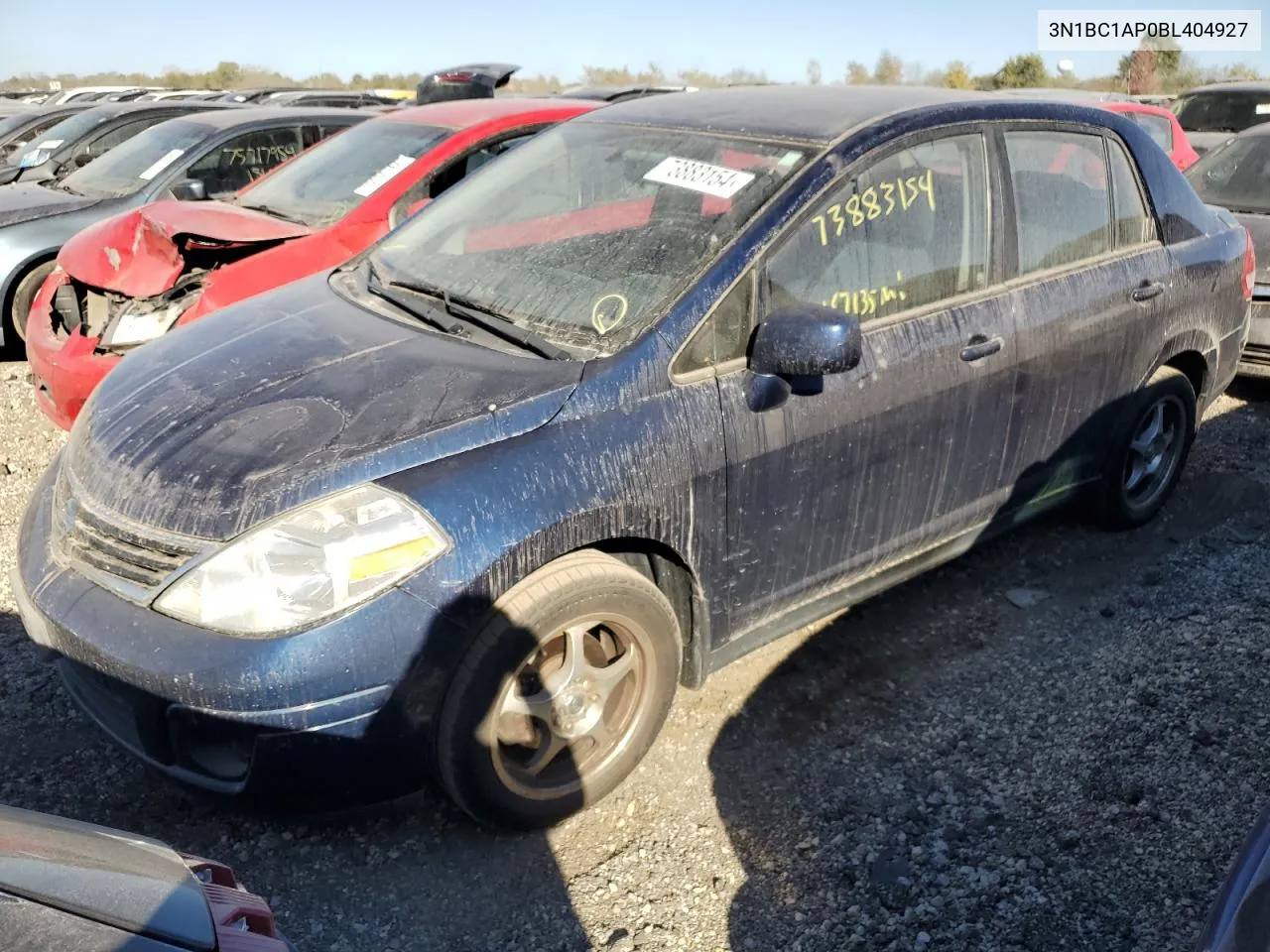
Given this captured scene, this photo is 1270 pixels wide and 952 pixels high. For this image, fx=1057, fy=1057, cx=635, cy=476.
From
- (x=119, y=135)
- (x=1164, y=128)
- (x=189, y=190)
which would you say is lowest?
(x=1164, y=128)

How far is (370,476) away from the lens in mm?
2369

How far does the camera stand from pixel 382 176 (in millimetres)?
5504

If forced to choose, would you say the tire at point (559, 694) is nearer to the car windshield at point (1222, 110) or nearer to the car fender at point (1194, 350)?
the car fender at point (1194, 350)

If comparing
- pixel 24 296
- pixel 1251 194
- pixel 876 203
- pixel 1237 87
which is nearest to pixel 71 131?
pixel 24 296

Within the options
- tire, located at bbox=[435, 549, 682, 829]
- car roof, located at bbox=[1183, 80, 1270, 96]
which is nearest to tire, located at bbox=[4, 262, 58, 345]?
tire, located at bbox=[435, 549, 682, 829]

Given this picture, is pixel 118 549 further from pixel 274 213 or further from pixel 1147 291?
pixel 274 213

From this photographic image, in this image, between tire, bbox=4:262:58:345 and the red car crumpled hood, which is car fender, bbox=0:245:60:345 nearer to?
tire, bbox=4:262:58:345

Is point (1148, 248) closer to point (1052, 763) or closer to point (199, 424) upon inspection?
point (1052, 763)

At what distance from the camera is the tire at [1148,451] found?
4.01 metres

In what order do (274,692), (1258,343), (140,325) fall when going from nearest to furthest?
→ (274,692), (140,325), (1258,343)

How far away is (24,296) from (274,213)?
180 cm

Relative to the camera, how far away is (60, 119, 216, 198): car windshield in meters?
6.71

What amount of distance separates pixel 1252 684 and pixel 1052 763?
31.9 inches

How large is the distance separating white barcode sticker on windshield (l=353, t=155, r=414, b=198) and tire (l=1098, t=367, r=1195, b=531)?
3674 mm
